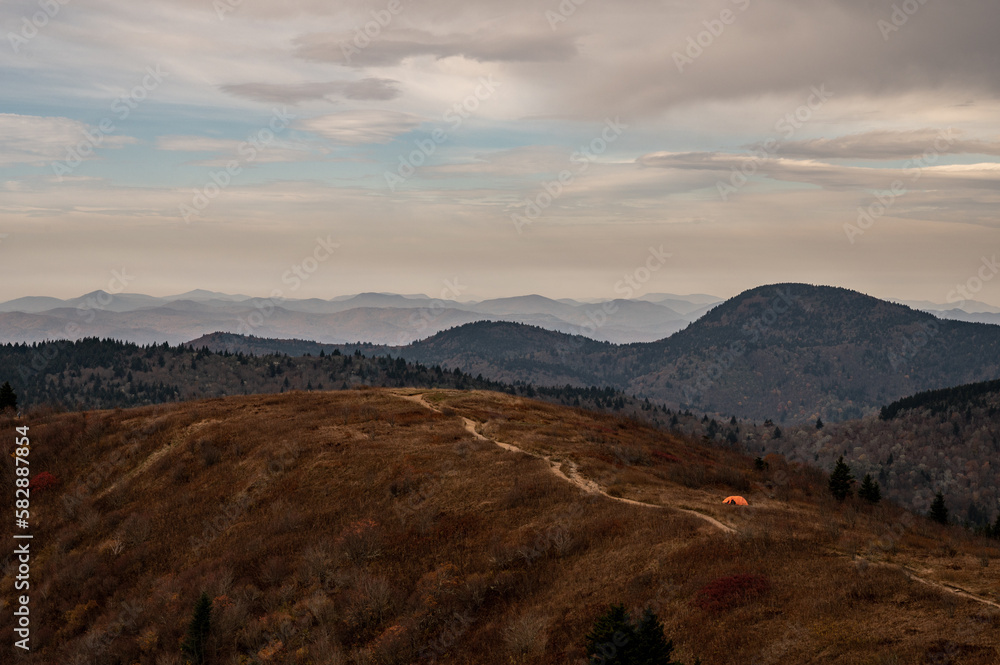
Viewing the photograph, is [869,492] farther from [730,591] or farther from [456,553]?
[456,553]

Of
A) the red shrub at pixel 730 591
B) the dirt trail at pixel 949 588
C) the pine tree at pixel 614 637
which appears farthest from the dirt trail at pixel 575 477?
the pine tree at pixel 614 637

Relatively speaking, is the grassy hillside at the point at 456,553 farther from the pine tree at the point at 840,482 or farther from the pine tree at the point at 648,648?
the pine tree at the point at 648,648

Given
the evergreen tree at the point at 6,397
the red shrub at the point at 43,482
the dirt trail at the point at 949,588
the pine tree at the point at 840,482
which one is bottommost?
the red shrub at the point at 43,482

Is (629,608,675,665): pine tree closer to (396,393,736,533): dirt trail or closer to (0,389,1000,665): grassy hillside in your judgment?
(0,389,1000,665): grassy hillside

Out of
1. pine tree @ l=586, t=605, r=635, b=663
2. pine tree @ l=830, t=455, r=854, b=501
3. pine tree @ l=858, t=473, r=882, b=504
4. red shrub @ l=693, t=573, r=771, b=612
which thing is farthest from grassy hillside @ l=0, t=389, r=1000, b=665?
pine tree @ l=858, t=473, r=882, b=504

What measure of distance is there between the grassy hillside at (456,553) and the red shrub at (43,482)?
1053 millimetres

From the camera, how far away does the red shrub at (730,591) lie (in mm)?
26361

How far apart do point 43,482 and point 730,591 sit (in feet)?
191

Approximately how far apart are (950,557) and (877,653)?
10.9 m

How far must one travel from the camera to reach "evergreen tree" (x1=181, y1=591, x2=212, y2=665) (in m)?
32.9

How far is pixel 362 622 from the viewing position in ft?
105

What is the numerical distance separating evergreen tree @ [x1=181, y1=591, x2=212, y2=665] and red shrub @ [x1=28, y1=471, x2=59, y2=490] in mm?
34258

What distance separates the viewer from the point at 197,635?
33.0 m

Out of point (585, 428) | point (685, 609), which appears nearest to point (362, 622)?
point (685, 609)
